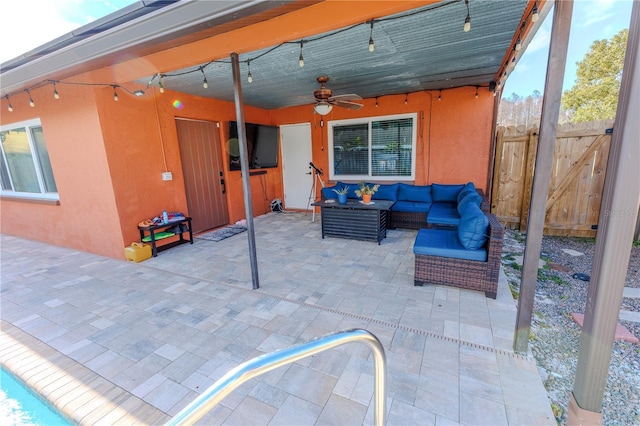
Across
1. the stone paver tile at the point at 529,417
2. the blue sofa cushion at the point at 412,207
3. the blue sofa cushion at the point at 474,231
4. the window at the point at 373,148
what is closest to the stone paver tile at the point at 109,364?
the stone paver tile at the point at 529,417

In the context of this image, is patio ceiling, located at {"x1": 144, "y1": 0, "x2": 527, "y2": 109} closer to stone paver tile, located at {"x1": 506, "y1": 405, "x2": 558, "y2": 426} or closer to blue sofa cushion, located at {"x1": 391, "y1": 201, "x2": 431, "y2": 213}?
blue sofa cushion, located at {"x1": 391, "y1": 201, "x2": 431, "y2": 213}

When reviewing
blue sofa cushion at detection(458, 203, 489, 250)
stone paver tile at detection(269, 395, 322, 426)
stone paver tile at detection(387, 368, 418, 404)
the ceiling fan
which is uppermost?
the ceiling fan

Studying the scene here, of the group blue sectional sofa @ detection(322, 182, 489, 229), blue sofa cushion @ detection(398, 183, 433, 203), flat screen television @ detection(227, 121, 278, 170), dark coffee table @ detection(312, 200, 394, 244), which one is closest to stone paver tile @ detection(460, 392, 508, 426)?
dark coffee table @ detection(312, 200, 394, 244)

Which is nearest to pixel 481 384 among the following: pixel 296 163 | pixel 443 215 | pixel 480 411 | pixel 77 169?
pixel 480 411

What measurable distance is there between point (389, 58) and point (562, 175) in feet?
11.3

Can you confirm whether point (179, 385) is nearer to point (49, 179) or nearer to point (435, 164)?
point (49, 179)

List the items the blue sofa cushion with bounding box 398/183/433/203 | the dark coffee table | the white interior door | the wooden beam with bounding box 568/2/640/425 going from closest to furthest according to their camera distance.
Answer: the wooden beam with bounding box 568/2/640/425 → the dark coffee table → the blue sofa cushion with bounding box 398/183/433/203 → the white interior door

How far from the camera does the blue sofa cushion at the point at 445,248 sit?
266 cm

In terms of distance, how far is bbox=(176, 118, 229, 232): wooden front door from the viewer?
491 centimetres

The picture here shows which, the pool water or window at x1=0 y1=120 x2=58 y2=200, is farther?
window at x1=0 y1=120 x2=58 y2=200

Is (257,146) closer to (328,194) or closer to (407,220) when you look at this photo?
(328,194)

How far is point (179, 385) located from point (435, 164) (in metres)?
5.38

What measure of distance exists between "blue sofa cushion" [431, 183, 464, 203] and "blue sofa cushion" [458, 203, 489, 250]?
8.21 ft

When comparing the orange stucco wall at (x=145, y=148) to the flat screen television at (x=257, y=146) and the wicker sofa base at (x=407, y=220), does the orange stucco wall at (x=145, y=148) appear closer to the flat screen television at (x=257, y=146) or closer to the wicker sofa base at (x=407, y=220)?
the flat screen television at (x=257, y=146)
